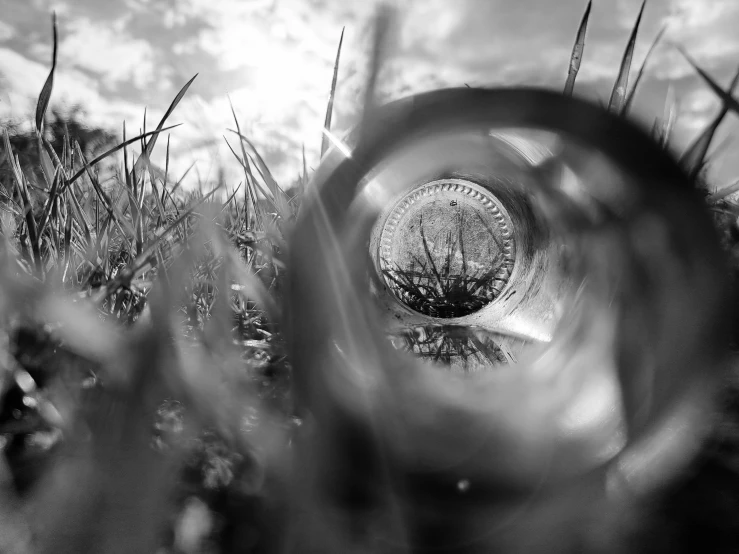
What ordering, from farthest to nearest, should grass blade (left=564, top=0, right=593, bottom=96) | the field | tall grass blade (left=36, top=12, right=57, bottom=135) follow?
grass blade (left=564, top=0, right=593, bottom=96) < tall grass blade (left=36, top=12, right=57, bottom=135) < the field

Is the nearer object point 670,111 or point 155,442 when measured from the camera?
point 155,442

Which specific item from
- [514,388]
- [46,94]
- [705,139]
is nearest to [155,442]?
[514,388]

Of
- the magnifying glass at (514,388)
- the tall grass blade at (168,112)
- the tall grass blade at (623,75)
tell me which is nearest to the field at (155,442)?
the magnifying glass at (514,388)

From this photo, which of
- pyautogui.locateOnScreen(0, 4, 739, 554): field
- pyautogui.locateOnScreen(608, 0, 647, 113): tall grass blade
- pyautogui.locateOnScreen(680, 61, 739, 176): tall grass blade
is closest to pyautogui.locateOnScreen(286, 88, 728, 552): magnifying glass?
pyautogui.locateOnScreen(0, 4, 739, 554): field

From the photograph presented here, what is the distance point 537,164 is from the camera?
577 millimetres

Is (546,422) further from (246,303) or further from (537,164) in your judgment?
(246,303)

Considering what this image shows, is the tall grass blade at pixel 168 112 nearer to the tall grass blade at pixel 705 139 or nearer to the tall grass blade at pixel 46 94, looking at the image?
the tall grass blade at pixel 46 94

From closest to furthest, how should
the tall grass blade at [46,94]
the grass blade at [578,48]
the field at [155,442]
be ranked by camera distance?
the field at [155,442] < the tall grass blade at [46,94] < the grass blade at [578,48]

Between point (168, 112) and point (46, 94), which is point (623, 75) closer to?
point (168, 112)

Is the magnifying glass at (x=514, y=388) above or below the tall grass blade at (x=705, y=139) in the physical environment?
below

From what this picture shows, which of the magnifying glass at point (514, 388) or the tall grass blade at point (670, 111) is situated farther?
the tall grass blade at point (670, 111)

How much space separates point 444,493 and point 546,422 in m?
0.13

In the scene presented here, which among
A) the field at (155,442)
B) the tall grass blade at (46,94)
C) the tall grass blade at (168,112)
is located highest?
the tall grass blade at (168,112)

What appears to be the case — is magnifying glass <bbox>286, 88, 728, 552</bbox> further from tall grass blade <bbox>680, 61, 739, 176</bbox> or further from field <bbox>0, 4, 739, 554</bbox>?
tall grass blade <bbox>680, 61, 739, 176</bbox>
